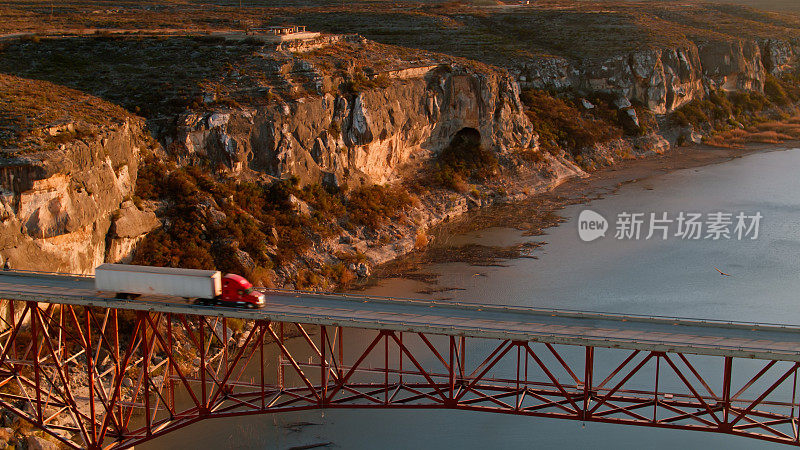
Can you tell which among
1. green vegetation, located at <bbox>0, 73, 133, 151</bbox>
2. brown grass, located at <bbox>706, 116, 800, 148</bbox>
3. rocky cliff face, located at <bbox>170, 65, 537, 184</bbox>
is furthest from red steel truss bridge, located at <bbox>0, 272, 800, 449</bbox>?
brown grass, located at <bbox>706, 116, 800, 148</bbox>

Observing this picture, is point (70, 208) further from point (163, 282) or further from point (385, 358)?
point (385, 358)

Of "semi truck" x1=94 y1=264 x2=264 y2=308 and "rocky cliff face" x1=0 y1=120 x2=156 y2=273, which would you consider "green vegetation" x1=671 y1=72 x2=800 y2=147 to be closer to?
"rocky cliff face" x1=0 y1=120 x2=156 y2=273

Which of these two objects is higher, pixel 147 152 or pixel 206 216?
pixel 147 152

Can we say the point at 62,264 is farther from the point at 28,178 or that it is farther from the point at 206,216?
the point at 206,216

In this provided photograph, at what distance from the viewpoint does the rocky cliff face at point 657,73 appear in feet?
248

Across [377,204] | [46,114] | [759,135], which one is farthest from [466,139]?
[759,135]

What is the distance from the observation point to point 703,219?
5675 centimetres

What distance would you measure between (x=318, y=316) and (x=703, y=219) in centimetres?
3931

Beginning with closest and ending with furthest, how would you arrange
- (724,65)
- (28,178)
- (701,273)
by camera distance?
1. (28,178)
2. (701,273)
3. (724,65)

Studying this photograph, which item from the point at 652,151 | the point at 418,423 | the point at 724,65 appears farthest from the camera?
the point at 724,65

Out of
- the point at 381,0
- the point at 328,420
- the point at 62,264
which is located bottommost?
the point at 328,420

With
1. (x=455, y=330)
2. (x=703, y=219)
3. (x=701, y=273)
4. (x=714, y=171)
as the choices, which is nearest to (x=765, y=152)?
(x=714, y=171)

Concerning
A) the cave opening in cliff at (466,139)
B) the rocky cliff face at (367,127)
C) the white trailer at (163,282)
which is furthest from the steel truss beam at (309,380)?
the cave opening in cliff at (466,139)

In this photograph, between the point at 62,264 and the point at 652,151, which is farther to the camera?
the point at 652,151
